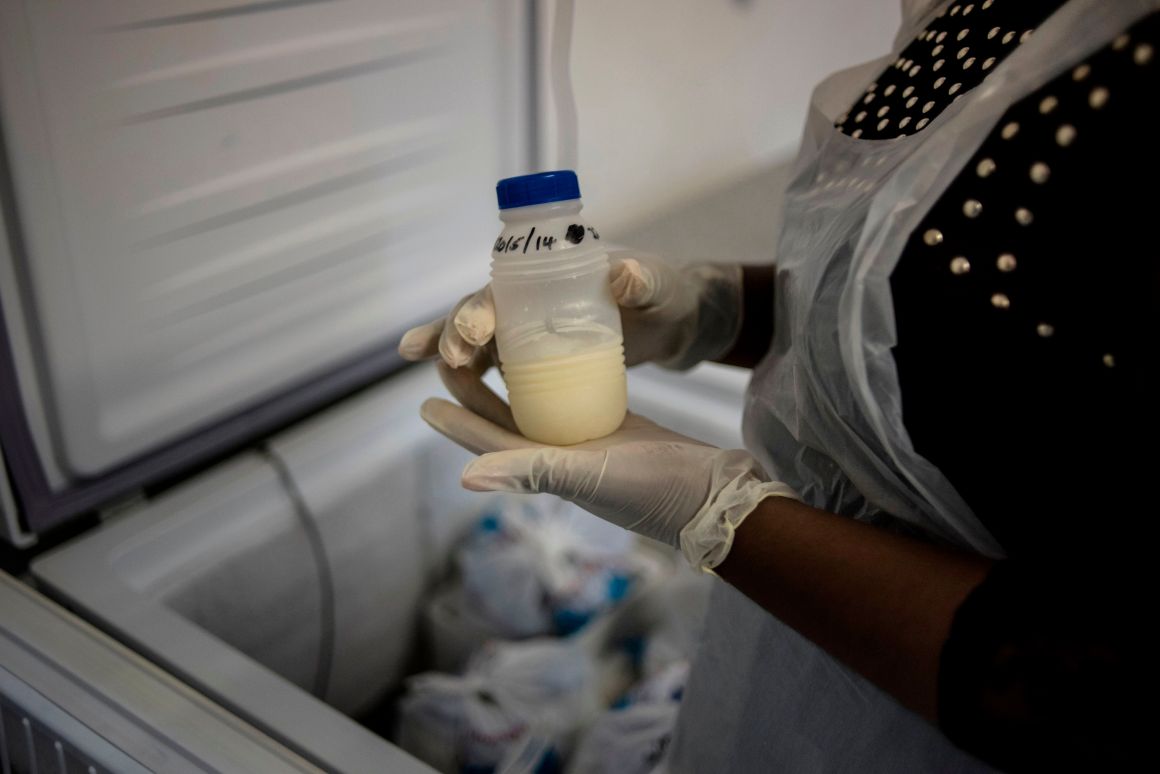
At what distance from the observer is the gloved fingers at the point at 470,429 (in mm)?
831

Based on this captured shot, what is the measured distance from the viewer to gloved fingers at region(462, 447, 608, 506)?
74 centimetres

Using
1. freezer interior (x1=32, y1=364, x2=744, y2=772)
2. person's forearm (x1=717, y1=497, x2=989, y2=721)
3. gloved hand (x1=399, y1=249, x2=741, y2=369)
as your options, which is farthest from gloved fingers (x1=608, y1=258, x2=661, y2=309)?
freezer interior (x1=32, y1=364, x2=744, y2=772)

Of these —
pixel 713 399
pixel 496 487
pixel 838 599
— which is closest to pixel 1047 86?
pixel 838 599

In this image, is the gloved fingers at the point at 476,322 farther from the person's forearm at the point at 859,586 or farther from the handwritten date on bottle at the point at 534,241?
the person's forearm at the point at 859,586

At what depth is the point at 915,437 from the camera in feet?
2.06

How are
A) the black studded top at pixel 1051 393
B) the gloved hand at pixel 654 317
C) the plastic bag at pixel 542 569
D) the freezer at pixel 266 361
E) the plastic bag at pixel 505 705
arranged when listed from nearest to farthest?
the black studded top at pixel 1051 393, the gloved hand at pixel 654 317, the freezer at pixel 266 361, the plastic bag at pixel 505 705, the plastic bag at pixel 542 569

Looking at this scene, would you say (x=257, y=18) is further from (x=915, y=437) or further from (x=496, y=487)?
(x=915, y=437)

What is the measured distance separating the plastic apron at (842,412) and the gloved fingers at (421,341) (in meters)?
0.32

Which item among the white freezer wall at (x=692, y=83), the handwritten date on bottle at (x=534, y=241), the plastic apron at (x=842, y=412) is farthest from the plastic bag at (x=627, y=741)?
the white freezer wall at (x=692, y=83)

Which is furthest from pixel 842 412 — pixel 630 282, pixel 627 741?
pixel 627 741

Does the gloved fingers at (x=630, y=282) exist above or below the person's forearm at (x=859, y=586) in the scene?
above

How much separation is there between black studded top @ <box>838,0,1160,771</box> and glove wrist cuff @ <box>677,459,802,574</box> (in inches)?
5.0

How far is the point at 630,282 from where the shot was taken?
2.71ft

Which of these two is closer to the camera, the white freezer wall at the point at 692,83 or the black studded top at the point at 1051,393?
the black studded top at the point at 1051,393
